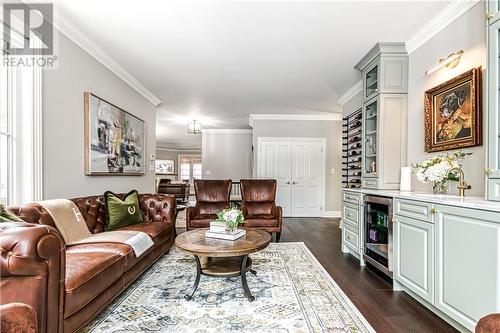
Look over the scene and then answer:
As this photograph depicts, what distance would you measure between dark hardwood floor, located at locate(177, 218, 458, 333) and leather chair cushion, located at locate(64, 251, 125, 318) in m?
1.94

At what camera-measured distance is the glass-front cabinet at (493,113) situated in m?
1.78

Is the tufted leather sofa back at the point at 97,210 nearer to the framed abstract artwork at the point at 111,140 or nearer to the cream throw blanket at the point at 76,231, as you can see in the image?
the cream throw blanket at the point at 76,231

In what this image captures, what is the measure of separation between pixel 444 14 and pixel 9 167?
416cm

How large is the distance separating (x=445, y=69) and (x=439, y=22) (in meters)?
0.47

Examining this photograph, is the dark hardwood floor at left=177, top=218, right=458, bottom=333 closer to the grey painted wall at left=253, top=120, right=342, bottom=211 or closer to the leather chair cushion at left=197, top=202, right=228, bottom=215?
the leather chair cushion at left=197, top=202, right=228, bottom=215

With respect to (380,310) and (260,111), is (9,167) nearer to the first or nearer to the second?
(380,310)

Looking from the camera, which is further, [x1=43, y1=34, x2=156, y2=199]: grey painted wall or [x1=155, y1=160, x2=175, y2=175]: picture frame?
[x1=155, y1=160, x2=175, y2=175]: picture frame

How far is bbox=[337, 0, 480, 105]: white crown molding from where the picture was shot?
2.38 metres

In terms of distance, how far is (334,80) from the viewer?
14.4ft

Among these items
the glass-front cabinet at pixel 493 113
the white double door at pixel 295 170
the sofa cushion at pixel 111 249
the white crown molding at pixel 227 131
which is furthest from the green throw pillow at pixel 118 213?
the white crown molding at pixel 227 131

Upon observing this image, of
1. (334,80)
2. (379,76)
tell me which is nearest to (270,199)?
(334,80)

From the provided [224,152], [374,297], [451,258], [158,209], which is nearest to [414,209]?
[451,258]

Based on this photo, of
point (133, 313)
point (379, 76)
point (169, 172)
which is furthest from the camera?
point (169, 172)

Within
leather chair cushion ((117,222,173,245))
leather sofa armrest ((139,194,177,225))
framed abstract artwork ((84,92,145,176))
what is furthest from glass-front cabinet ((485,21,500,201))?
framed abstract artwork ((84,92,145,176))
